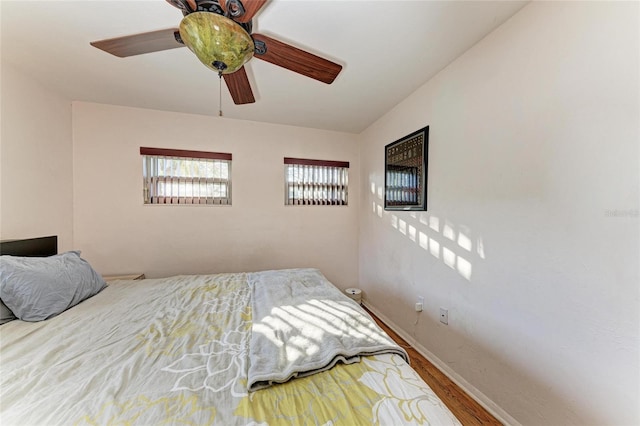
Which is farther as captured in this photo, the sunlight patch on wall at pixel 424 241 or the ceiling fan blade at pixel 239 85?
the sunlight patch on wall at pixel 424 241

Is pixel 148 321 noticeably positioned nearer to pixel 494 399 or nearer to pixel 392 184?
pixel 494 399

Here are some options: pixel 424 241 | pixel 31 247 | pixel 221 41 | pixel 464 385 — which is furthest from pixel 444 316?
pixel 31 247

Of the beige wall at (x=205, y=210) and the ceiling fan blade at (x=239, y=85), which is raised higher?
the ceiling fan blade at (x=239, y=85)

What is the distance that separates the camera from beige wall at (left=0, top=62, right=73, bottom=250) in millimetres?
1778

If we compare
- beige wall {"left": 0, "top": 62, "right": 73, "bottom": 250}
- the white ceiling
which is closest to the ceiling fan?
the white ceiling

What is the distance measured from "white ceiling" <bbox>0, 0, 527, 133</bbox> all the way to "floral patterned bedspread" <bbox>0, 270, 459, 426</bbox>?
5.87 ft

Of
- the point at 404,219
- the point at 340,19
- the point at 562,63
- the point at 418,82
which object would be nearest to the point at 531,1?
the point at 562,63

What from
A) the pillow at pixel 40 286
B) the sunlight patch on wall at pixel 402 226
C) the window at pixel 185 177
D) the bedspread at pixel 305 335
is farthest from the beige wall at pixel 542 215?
the pillow at pixel 40 286

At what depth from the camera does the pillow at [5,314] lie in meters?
1.25

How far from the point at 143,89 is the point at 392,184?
2.68 m

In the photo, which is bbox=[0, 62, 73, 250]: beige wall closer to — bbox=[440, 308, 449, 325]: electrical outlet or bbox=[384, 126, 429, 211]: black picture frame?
bbox=[384, 126, 429, 211]: black picture frame

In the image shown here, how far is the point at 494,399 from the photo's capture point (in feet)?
4.69

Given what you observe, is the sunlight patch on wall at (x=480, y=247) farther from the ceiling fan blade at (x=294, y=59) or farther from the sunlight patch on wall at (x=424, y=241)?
the ceiling fan blade at (x=294, y=59)

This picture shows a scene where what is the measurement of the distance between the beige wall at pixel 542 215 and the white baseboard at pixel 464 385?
1 centimetres
